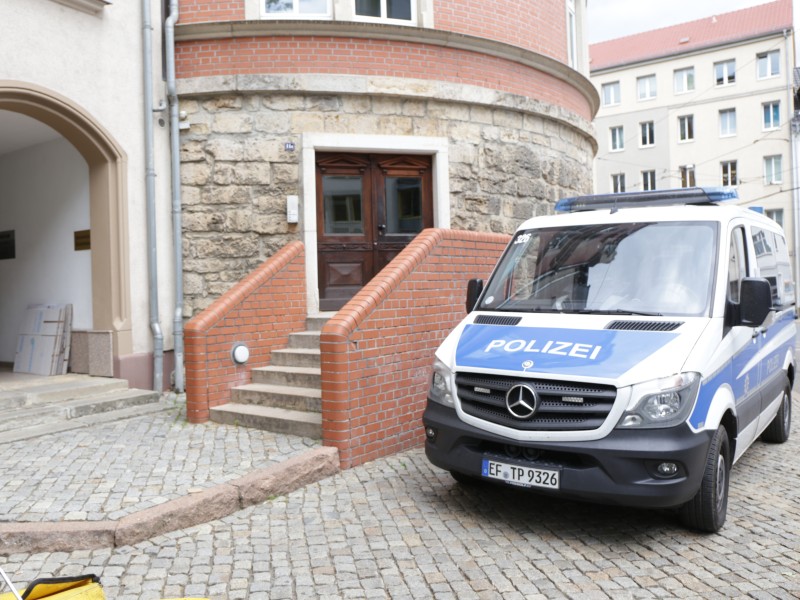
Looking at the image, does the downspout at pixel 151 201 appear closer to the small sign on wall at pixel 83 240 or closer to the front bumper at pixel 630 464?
the small sign on wall at pixel 83 240

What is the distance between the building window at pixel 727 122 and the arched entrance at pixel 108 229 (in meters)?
40.5

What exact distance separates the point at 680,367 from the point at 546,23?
8.73m

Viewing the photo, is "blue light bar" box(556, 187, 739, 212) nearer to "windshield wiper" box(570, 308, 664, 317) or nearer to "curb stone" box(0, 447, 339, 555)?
"windshield wiper" box(570, 308, 664, 317)

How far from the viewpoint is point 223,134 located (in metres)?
9.35

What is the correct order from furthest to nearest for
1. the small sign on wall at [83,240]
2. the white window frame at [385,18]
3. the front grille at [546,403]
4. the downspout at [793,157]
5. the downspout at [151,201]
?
the downspout at [793,157]
the white window frame at [385,18]
the small sign on wall at [83,240]
the downspout at [151,201]
the front grille at [546,403]

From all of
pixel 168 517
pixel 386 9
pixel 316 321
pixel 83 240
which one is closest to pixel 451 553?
pixel 168 517

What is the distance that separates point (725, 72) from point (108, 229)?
42247 millimetres

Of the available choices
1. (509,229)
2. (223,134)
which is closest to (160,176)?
(223,134)

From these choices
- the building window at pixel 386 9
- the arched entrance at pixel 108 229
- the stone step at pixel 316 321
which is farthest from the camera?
the building window at pixel 386 9

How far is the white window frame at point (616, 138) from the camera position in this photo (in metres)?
46.1

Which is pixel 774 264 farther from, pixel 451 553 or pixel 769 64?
pixel 769 64

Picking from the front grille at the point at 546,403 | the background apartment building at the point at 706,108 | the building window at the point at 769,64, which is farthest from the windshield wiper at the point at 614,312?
the building window at the point at 769,64

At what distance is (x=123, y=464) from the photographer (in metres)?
5.84

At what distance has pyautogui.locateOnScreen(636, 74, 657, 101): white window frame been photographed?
4497 cm
